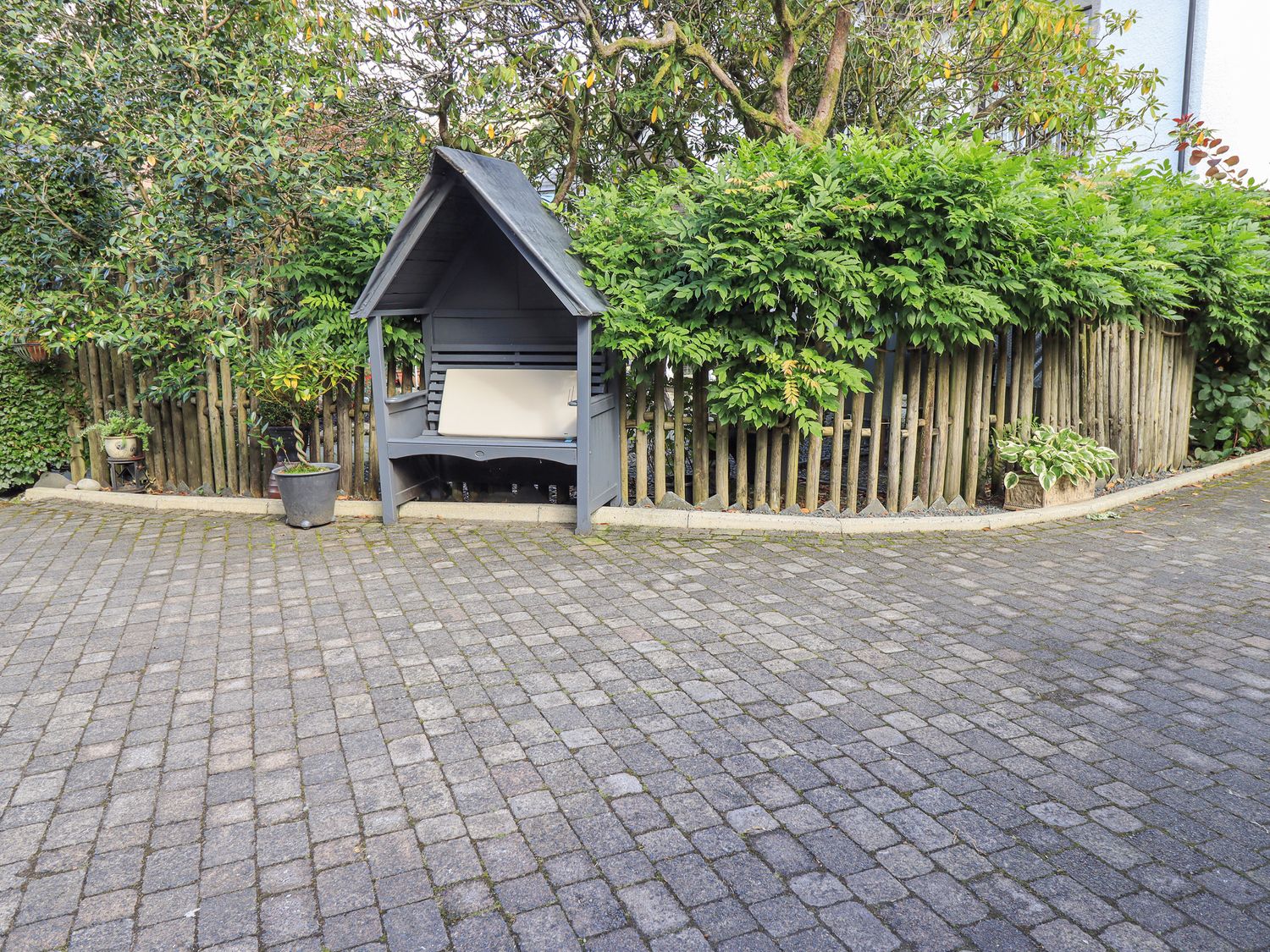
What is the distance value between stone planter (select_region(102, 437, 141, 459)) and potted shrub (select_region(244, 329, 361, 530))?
1.48 metres

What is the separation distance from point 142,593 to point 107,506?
3.11 m

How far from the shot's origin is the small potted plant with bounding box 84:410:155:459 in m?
8.10

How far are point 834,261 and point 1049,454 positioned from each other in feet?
8.43

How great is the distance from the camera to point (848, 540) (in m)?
6.75

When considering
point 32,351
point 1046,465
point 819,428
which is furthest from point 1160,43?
point 32,351

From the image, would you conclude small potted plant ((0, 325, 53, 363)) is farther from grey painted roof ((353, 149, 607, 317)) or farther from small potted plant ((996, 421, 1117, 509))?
small potted plant ((996, 421, 1117, 509))

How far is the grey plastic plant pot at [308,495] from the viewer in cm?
710

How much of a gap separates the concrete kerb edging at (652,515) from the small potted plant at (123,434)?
15.8 inches

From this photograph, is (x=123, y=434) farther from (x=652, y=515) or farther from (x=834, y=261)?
(x=834, y=261)

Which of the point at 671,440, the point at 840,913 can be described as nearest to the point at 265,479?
the point at 671,440

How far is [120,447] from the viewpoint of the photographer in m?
8.11

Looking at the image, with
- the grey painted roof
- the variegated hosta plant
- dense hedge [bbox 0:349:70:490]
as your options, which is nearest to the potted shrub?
the grey painted roof

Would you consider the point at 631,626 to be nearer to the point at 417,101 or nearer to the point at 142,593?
the point at 142,593

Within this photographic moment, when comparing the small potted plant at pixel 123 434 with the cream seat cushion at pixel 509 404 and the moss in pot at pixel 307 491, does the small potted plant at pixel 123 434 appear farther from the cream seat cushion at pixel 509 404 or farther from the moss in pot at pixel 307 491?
the cream seat cushion at pixel 509 404
